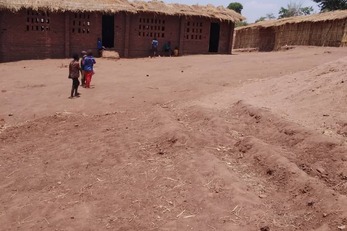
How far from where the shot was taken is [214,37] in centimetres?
2267

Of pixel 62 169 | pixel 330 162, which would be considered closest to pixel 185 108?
pixel 62 169

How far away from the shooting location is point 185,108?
7.55 m

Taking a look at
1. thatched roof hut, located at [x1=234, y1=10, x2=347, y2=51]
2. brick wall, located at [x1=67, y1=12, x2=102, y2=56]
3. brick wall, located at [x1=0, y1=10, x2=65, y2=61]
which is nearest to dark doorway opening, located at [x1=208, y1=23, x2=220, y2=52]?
thatched roof hut, located at [x1=234, y1=10, x2=347, y2=51]

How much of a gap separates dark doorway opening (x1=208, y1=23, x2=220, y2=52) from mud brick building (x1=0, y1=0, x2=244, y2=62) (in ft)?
2.95

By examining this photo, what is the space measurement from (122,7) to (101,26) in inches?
54.8

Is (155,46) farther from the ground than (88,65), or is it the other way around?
(155,46)

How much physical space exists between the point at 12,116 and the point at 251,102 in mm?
4971

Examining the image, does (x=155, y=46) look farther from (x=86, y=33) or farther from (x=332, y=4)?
(x=332, y=4)

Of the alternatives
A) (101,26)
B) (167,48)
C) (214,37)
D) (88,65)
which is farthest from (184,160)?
(214,37)

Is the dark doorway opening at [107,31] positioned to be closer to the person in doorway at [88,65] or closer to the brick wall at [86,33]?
the brick wall at [86,33]

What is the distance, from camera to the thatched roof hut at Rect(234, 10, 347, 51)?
19781 mm

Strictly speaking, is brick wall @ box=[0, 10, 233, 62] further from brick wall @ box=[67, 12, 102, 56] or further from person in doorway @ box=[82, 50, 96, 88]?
person in doorway @ box=[82, 50, 96, 88]

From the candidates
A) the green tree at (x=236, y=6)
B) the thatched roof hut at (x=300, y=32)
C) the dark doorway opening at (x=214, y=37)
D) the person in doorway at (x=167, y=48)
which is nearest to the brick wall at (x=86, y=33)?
the person in doorway at (x=167, y=48)

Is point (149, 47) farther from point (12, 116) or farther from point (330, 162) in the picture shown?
point (330, 162)
